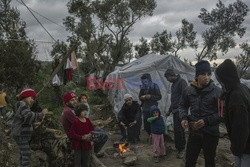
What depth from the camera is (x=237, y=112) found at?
103 inches

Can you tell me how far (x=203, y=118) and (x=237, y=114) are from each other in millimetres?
1156

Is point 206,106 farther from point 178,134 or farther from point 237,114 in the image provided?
point 178,134

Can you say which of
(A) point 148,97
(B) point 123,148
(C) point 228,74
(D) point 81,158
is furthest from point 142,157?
(C) point 228,74

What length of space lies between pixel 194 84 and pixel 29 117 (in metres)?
2.58

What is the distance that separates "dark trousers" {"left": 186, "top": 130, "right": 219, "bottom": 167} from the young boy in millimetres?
2360

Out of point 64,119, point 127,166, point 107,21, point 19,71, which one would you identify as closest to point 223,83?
point 64,119

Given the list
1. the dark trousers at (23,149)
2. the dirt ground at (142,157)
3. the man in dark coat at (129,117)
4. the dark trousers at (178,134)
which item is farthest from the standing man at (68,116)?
the man in dark coat at (129,117)

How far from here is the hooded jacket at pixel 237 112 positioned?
2.61 m

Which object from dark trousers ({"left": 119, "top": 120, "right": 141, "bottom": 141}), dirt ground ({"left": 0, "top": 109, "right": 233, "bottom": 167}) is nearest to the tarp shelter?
dark trousers ({"left": 119, "top": 120, "right": 141, "bottom": 141})

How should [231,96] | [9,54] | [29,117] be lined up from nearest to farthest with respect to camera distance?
1. [231,96]
2. [29,117]
3. [9,54]

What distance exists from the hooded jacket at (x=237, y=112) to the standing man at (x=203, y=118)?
0.93 meters

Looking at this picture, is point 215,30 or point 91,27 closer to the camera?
point 91,27

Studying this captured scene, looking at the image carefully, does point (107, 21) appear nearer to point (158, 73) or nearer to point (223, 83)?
point (158, 73)

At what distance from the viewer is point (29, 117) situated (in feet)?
14.7
